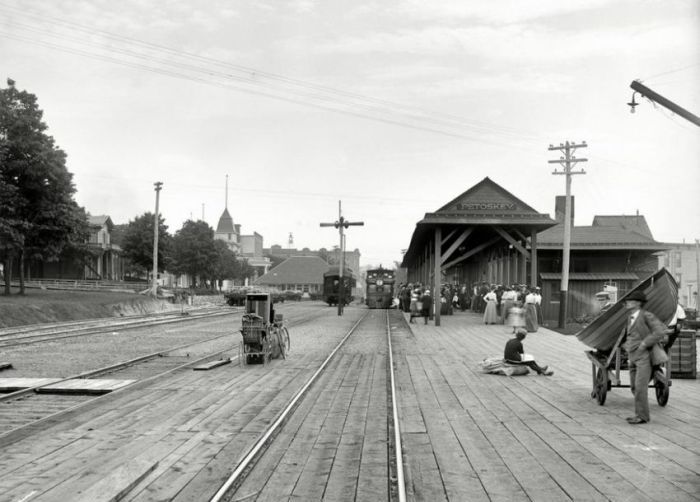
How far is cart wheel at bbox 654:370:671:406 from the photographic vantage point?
885cm

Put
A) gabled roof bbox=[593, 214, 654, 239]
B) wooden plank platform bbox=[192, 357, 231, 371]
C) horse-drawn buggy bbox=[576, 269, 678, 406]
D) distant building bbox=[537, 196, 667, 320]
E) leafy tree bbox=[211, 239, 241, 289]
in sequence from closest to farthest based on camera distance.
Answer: horse-drawn buggy bbox=[576, 269, 678, 406] < wooden plank platform bbox=[192, 357, 231, 371] < distant building bbox=[537, 196, 667, 320] < gabled roof bbox=[593, 214, 654, 239] < leafy tree bbox=[211, 239, 241, 289]

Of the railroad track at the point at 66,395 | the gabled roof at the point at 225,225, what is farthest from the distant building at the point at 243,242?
the railroad track at the point at 66,395

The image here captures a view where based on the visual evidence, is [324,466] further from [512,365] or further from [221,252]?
[221,252]

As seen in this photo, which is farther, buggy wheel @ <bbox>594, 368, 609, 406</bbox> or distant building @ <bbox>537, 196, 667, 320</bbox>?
distant building @ <bbox>537, 196, 667, 320</bbox>

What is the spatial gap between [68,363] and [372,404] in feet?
27.9

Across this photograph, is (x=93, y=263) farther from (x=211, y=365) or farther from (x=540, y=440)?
(x=540, y=440)

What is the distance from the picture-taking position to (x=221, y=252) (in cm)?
8712

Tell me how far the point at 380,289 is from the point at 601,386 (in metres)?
45.8

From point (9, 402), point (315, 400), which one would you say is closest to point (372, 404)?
point (315, 400)

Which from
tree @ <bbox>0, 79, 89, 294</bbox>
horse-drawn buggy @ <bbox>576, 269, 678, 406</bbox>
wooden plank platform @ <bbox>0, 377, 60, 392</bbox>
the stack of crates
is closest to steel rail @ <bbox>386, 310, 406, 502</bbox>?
horse-drawn buggy @ <bbox>576, 269, 678, 406</bbox>

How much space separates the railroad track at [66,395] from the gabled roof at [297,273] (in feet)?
298

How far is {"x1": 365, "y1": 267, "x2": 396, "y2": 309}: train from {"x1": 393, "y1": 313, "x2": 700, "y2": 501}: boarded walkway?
41.5 metres

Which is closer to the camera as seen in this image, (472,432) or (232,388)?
(472,432)

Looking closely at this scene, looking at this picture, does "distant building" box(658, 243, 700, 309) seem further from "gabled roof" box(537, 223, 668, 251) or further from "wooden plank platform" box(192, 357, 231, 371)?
"wooden plank platform" box(192, 357, 231, 371)
